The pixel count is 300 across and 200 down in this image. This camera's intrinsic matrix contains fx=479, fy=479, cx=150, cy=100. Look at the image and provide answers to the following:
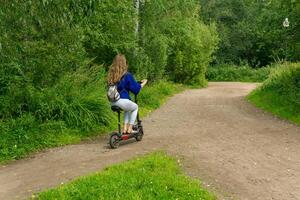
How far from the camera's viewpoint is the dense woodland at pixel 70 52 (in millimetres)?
8414

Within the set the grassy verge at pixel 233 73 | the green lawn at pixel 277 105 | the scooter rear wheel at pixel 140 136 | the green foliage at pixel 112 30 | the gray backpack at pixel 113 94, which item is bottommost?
the grassy verge at pixel 233 73

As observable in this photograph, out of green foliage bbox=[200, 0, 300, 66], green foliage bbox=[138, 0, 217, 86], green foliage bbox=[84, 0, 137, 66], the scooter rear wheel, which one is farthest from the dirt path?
green foliage bbox=[200, 0, 300, 66]

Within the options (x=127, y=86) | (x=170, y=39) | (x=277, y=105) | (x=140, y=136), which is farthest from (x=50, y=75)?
(x=170, y=39)

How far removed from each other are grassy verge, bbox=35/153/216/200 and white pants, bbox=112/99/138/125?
7.05 feet

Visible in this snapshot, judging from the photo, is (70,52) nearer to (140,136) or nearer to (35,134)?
(35,134)

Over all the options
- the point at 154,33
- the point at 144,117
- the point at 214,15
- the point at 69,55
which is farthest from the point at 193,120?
the point at 214,15

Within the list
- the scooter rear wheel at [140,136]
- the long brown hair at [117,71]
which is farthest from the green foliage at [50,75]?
the scooter rear wheel at [140,136]

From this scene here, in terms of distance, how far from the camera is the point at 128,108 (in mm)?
9984

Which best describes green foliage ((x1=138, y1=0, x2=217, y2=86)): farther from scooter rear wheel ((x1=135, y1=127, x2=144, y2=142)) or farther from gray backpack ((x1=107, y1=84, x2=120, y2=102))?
scooter rear wheel ((x1=135, y1=127, x2=144, y2=142))

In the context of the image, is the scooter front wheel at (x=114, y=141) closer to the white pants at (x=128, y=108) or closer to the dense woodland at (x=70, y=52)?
the white pants at (x=128, y=108)

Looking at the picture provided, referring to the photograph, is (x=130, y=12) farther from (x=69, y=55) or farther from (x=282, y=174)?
(x=282, y=174)

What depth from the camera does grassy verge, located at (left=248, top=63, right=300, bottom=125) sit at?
48.9 ft

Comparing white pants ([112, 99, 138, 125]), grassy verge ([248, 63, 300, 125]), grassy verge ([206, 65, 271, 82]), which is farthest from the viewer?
grassy verge ([206, 65, 271, 82])

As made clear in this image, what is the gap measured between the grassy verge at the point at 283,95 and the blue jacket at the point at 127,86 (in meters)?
5.81
